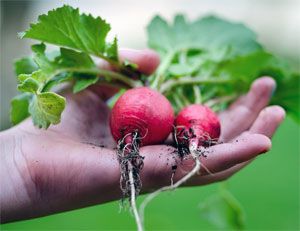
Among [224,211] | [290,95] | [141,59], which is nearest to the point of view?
[141,59]

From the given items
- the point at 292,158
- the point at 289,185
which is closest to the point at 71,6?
the point at 289,185

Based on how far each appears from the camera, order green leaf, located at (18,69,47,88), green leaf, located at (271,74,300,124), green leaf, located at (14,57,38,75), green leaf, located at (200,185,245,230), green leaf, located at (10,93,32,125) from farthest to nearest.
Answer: green leaf, located at (200,185,245,230) → green leaf, located at (271,74,300,124) → green leaf, located at (14,57,38,75) → green leaf, located at (10,93,32,125) → green leaf, located at (18,69,47,88)

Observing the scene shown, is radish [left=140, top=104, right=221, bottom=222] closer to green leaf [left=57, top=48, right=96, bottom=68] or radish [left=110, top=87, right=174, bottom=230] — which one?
radish [left=110, top=87, right=174, bottom=230]

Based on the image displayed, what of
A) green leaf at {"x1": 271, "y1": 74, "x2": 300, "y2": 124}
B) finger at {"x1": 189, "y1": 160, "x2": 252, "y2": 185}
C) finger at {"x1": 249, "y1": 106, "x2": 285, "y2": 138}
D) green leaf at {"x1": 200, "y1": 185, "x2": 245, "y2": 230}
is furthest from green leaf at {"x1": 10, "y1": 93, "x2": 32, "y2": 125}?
green leaf at {"x1": 271, "y1": 74, "x2": 300, "y2": 124}

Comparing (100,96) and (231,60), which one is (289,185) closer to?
(231,60)

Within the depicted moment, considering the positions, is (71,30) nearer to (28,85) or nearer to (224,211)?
(28,85)

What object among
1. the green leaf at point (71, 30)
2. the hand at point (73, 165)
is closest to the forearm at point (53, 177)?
the hand at point (73, 165)

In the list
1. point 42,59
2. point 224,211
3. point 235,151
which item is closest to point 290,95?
point 224,211
